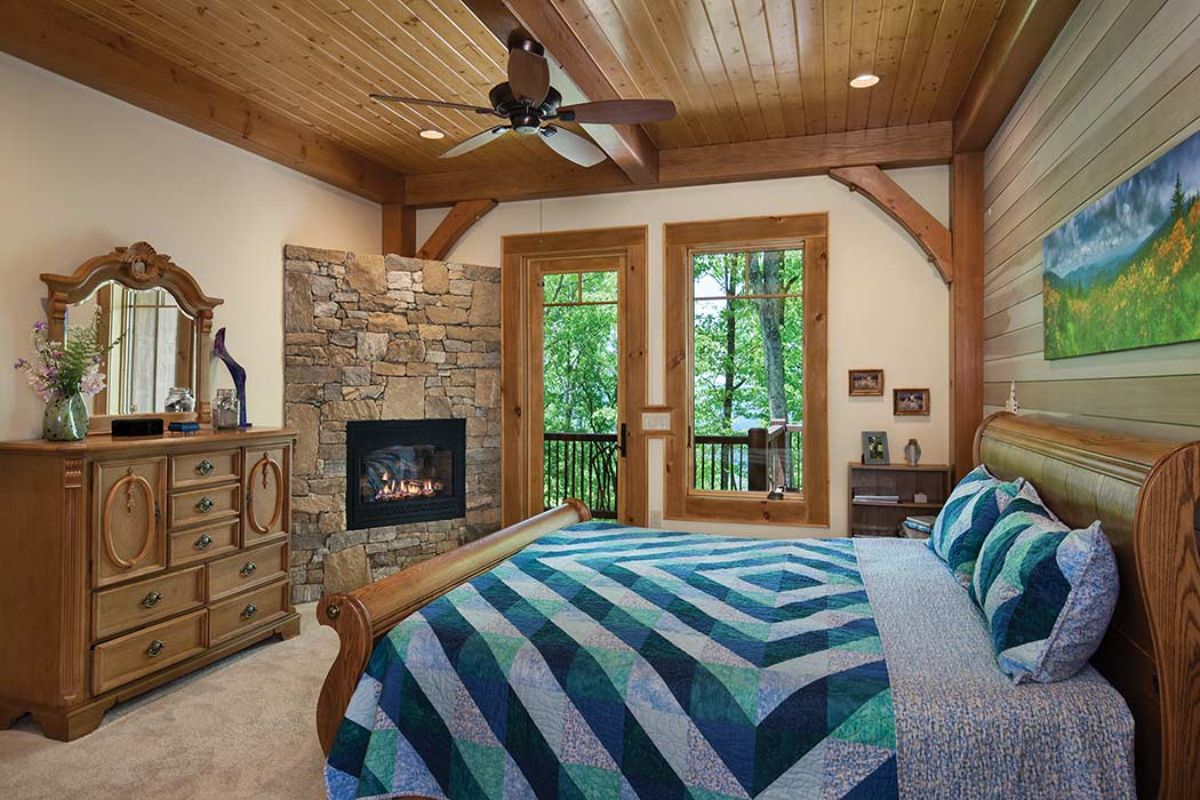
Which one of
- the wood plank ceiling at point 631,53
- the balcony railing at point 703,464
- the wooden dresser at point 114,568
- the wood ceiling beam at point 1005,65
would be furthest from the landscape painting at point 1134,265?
the wooden dresser at point 114,568

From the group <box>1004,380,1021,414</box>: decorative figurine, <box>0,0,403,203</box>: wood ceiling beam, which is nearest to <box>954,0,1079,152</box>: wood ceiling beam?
<box>1004,380,1021,414</box>: decorative figurine

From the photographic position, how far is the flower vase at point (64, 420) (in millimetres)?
2998

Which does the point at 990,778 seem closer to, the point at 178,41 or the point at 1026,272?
the point at 1026,272

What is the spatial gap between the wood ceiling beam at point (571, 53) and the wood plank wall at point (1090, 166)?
1.94 m

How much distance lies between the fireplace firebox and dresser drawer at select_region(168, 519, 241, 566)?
118 centimetres

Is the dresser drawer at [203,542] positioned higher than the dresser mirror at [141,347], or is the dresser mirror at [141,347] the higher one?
the dresser mirror at [141,347]

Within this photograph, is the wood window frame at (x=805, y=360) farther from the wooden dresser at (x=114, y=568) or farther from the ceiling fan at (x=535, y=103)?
the wooden dresser at (x=114, y=568)

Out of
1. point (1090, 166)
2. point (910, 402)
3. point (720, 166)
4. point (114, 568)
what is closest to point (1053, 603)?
point (1090, 166)

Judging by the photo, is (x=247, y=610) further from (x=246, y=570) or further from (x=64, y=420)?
(x=64, y=420)

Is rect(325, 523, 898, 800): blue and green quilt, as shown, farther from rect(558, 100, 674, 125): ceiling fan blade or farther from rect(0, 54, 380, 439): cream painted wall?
rect(0, 54, 380, 439): cream painted wall

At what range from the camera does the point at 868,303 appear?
4.64 metres

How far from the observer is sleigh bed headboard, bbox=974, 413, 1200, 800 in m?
1.44

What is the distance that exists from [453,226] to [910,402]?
346 cm

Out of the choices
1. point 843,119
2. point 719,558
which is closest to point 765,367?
point 843,119
